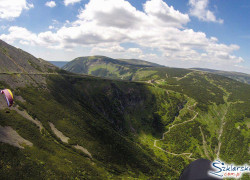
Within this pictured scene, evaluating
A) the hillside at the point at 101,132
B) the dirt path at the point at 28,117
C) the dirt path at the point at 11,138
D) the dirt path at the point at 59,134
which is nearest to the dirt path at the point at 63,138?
the dirt path at the point at 59,134

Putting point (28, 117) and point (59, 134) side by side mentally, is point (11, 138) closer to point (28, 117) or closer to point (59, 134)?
point (28, 117)

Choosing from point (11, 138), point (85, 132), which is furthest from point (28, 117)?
point (85, 132)

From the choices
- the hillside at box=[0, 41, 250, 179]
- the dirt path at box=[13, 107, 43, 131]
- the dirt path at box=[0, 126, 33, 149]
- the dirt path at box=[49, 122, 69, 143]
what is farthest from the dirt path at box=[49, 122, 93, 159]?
the dirt path at box=[0, 126, 33, 149]

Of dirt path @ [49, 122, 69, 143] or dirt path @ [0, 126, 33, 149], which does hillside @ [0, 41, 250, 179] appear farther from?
dirt path @ [49, 122, 69, 143]

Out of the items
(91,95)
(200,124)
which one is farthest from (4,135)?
(200,124)

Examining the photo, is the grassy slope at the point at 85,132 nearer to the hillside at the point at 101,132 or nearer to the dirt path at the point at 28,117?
the hillside at the point at 101,132

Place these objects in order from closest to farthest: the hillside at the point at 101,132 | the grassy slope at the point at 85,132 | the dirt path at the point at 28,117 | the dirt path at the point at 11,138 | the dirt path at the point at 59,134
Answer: the dirt path at the point at 11,138 → the grassy slope at the point at 85,132 → the hillside at the point at 101,132 → the dirt path at the point at 28,117 → the dirt path at the point at 59,134

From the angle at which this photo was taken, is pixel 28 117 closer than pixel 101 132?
Yes

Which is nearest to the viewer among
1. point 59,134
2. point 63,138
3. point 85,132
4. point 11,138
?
point 11,138

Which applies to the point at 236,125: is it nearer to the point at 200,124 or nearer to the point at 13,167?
the point at 200,124
